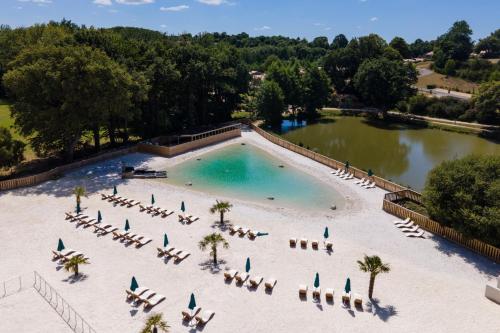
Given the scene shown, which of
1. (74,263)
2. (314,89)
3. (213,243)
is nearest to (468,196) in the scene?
(213,243)

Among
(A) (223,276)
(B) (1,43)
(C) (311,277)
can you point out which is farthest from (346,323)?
(B) (1,43)

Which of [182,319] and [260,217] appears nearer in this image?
[182,319]

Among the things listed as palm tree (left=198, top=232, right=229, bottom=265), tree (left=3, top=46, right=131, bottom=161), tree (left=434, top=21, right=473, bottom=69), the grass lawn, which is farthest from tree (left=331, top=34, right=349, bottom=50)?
palm tree (left=198, top=232, right=229, bottom=265)

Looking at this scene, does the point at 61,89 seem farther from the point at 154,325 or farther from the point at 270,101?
the point at 270,101

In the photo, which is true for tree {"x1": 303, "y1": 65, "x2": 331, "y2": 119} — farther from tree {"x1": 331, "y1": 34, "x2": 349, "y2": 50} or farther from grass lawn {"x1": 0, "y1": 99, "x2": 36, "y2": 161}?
tree {"x1": 331, "y1": 34, "x2": 349, "y2": 50}

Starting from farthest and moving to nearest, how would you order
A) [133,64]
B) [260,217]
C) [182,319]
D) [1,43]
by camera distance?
[1,43], [133,64], [260,217], [182,319]

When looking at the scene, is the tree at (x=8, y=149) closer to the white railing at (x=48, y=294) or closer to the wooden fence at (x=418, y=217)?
the white railing at (x=48, y=294)

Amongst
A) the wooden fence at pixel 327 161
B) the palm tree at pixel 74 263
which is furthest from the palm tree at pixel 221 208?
the wooden fence at pixel 327 161

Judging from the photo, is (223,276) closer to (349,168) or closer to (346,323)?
(346,323)
